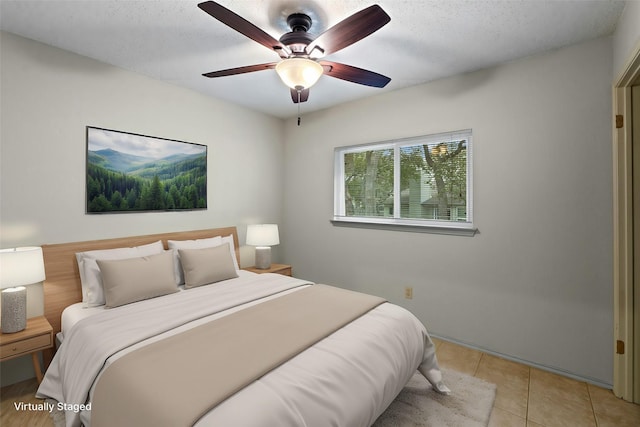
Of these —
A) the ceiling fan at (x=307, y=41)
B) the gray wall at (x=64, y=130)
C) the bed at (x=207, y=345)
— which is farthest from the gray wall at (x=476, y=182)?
the ceiling fan at (x=307, y=41)

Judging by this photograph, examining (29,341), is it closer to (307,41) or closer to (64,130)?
(64,130)

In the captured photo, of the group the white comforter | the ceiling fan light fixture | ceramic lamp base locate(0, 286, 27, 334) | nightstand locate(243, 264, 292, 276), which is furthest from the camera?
nightstand locate(243, 264, 292, 276)

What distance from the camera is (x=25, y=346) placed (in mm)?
1955

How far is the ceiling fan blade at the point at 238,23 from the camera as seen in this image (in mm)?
1427

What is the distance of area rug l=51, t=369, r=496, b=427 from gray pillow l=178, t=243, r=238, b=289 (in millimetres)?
1166

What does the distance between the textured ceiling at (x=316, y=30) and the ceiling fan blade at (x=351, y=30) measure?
257 millimetres

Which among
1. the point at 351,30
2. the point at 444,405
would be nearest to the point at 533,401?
the point at 444,405

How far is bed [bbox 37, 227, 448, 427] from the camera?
1244 millimetres

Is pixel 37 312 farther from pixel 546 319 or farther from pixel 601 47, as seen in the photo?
pixel 601 47

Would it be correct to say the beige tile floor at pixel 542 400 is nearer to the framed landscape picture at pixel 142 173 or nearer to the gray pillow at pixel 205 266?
the gray pillow at pixel 205 266

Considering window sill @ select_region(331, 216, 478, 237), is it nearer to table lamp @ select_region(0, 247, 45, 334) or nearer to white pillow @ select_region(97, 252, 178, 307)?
white pillow @ select_region(97, 252, 178, 307)

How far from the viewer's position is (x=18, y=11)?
1949 mm

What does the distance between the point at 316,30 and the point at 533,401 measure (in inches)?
116

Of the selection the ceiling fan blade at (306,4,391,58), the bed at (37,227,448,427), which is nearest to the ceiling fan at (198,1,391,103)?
the ceiling fan blade at (306,4,391,58)
